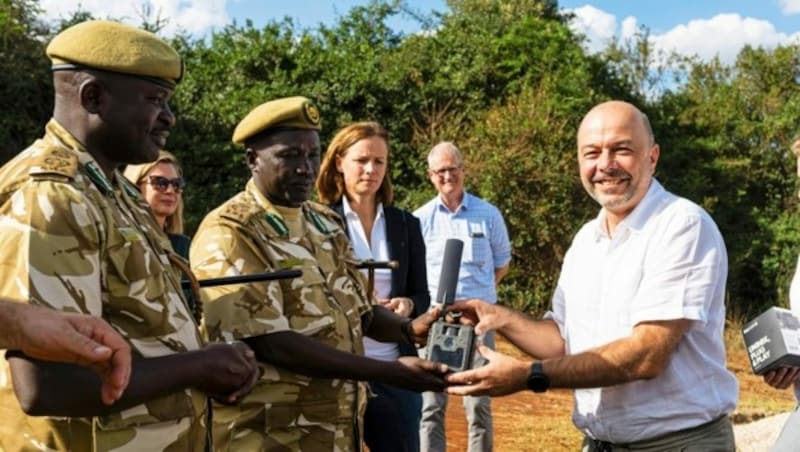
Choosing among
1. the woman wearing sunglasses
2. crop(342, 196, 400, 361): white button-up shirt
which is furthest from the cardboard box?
the woman wearing sunglasses

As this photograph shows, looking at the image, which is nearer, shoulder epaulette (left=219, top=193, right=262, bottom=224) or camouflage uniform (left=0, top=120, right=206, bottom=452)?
camouflage uniform (left=0, top=120, right=206, bottom=452)

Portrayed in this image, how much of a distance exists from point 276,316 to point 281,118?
2.55 ft

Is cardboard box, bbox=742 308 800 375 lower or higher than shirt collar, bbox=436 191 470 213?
lower

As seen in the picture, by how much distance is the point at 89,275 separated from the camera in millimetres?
2195

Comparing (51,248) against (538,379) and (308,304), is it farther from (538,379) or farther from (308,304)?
(538,379)

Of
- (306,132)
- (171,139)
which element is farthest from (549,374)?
(171,139)

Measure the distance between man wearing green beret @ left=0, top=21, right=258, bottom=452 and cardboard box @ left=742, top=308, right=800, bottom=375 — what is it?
6.81 ft

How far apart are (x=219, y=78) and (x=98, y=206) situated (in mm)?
13885

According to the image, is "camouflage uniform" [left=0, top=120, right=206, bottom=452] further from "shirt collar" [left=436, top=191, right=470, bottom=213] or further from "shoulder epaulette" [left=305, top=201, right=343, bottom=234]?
"shirt collar" [left=436, top=191, right=470, bottom=213]

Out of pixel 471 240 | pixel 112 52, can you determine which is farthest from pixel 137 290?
pixel 471 240

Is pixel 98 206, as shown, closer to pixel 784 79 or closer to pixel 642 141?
pixel 642 141

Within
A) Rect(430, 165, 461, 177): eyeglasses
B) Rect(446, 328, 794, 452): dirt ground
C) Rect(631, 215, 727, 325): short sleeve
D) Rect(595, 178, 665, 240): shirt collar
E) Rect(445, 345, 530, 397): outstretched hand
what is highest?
Rect(430, 165, 461, 177): eyeglasses

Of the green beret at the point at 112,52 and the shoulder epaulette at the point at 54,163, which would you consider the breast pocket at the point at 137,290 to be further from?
the green beret at the point at 112,52

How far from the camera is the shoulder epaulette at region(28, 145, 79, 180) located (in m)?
2.25
